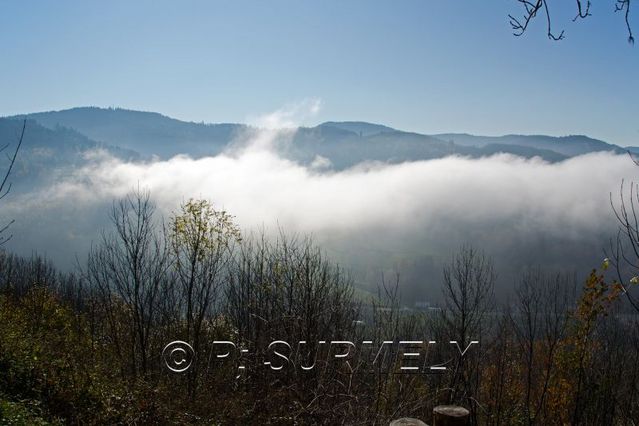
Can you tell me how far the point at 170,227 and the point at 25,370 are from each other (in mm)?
6861

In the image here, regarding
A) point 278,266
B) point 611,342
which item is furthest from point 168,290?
point 611,342

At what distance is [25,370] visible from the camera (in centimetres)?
1289

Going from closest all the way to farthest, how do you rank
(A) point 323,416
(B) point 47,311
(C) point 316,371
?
(A) point 323,416
(C) point 316,371
(B) point 47,311

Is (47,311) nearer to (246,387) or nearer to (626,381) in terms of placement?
(246,387)
